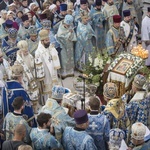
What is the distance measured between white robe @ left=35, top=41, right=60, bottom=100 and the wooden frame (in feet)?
5.83

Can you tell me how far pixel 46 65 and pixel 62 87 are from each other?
265 cm

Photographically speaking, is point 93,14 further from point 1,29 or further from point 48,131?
point 48,131

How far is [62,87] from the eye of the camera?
7.33m

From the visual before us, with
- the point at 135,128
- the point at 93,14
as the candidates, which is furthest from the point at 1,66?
the point at 93,14

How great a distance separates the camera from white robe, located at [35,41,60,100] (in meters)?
9.69

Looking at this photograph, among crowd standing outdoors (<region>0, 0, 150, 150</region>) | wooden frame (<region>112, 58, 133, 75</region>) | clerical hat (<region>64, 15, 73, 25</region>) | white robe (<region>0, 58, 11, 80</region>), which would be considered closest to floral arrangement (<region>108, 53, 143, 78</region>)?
wooden frame (<region>112, 58, 133, 75</region>)

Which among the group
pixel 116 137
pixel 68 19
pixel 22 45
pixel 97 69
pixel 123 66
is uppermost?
pixel 68 19

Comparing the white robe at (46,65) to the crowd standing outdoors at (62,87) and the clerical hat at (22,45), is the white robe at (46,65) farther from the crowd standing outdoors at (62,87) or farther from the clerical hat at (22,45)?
the clerical hat at (22,45)

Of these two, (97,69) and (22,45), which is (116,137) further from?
(22,45)

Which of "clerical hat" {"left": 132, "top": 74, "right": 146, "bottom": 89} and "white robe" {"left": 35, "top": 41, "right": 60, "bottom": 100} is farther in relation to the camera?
"white robe" {"left": 35, "top": 41, "right": 60, "bottom": 100}

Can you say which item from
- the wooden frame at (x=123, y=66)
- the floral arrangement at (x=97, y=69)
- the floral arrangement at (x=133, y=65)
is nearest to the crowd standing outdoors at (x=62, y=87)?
the floral arrangement at (x=97, y=69)

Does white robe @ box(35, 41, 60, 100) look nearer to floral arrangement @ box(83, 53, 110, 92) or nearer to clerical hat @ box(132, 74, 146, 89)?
floral arrangement @ box(83, 53, 110, 92)

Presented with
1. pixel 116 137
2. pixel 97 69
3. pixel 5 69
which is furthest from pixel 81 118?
pixel 5 69

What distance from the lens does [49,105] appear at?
7.00 m
